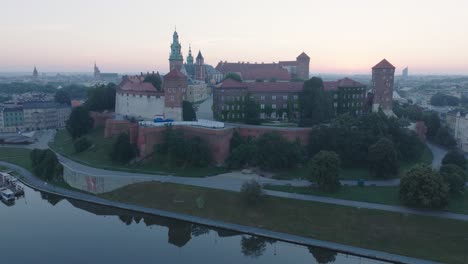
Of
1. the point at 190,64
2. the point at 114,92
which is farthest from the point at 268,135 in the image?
the point at 190,64

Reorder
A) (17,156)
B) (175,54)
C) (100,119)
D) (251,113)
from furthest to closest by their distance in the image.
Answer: (175,54), (100,119), (17,156), (251,113)

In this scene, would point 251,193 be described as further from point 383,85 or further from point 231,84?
point 383,85

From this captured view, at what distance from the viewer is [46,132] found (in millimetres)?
66188

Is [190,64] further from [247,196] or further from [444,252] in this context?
[444,252]

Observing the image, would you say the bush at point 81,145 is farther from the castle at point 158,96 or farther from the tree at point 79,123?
the castle at point 158,96

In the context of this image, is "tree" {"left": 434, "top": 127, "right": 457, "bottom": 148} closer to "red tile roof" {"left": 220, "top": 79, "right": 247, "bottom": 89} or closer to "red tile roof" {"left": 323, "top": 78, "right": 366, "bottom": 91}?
"red tile roof" {"left": 323, "top": 78, "right": 366, "bottom": 91}

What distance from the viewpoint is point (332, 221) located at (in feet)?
89.7

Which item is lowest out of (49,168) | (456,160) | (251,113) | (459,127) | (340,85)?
(49,168)

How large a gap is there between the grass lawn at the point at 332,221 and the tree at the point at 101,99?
88.4ft

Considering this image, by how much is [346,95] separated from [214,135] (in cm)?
1947

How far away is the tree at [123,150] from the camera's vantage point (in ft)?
130

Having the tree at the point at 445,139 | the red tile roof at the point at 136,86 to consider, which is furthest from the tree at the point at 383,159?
the red tile roof at the point at 136,86

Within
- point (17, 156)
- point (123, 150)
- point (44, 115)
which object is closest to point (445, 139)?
point (123, 150)

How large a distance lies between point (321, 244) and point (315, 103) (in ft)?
71.4
